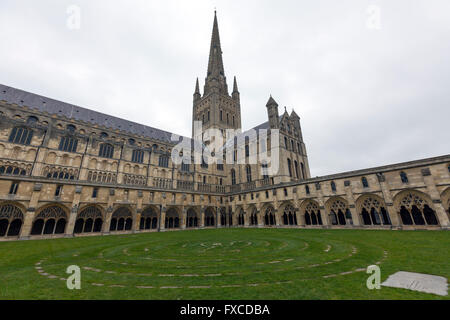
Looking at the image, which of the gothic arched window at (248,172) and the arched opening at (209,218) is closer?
the arched opening at (209,218)

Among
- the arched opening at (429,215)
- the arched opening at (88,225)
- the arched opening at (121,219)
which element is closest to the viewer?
the arched opening at (429,215)

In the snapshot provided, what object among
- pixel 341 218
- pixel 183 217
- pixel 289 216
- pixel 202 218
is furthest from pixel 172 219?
pixel 341 218

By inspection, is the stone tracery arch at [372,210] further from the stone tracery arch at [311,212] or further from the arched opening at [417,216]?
the stone tracery arch at [311,212]

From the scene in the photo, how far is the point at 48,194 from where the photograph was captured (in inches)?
912

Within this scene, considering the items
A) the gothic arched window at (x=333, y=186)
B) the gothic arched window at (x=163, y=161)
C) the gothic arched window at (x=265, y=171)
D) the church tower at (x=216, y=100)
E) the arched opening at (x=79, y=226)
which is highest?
the church tower at (x=216, y=100)

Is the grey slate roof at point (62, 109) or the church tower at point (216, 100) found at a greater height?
the church tower at point (216, 100)

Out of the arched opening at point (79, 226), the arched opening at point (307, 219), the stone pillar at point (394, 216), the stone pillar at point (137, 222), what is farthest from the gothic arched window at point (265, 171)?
the arched opening at point (79, 226)

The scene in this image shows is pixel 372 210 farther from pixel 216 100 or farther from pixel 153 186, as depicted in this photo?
pixel 216 100

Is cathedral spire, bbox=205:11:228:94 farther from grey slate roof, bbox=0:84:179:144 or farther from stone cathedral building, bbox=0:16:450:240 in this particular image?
grey slate roof, bbox=0:84:179:144

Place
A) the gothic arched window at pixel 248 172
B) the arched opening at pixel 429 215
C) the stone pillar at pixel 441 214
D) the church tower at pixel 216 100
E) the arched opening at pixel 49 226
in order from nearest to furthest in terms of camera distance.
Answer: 1. the stone pillar at pixel 441 214
2. the arched opening at pixel 429 215
3. the arched opening at pixel 49 226
4. the gothic arched window at pixel 248 172
5. the church tower at pixel 216 100

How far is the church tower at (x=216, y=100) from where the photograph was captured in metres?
59.9

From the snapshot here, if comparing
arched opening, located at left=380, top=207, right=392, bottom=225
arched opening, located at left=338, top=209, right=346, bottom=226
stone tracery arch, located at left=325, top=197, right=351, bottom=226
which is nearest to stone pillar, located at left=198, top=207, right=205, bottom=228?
stone tracery arch, located at left=325, top=197, right=351, bottom=226

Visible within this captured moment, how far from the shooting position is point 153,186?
34156mm
